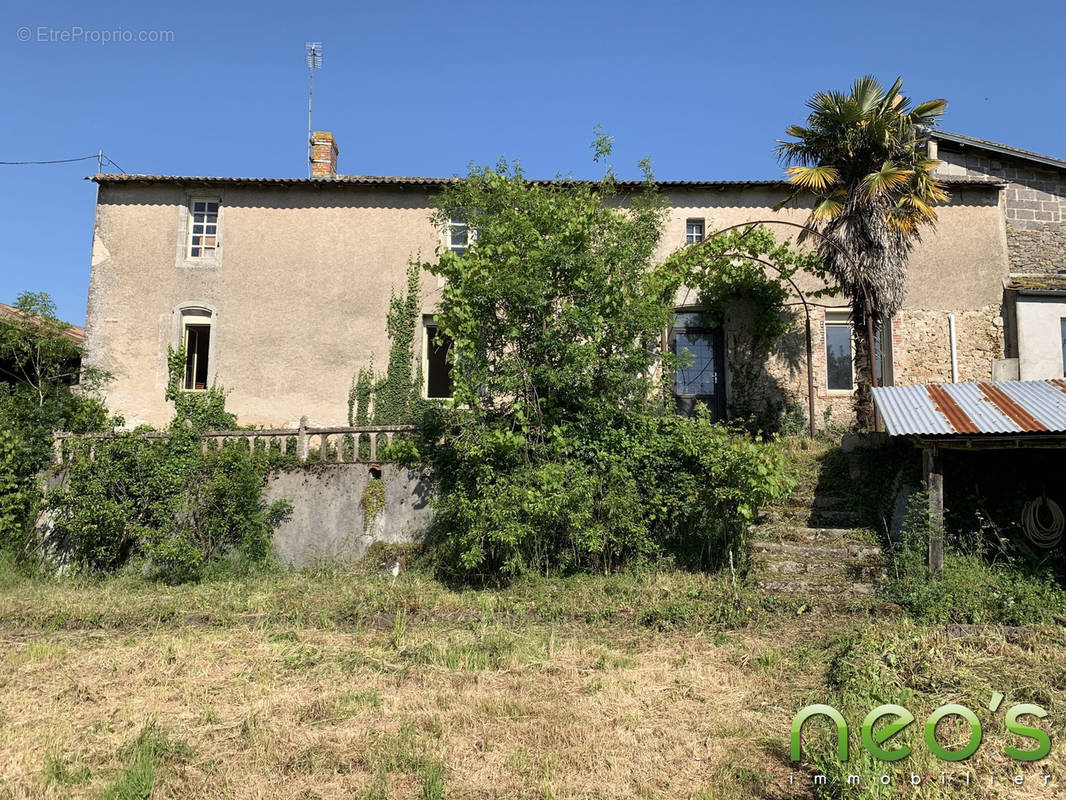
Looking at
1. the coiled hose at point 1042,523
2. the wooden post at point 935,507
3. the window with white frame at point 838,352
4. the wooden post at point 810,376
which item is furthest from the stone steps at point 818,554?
the window with white frame at point 838,352

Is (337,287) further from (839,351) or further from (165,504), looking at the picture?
(839,351)

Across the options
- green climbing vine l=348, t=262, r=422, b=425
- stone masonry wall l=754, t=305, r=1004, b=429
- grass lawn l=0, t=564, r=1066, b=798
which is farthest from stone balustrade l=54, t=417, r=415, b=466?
stone masonry wall l=754, t=305, r=1004, b=429

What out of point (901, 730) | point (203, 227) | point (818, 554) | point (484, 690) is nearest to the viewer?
point (901, 730)

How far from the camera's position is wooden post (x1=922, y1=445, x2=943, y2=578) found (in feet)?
28.7

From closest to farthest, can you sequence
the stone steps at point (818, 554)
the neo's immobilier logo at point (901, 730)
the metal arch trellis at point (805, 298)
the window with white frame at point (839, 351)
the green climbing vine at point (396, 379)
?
the neo's immobilier logo at point (901, 730), the stone steps at point (818, 554), the metal arch trellis at point (805, 298), the green climbing vine at point (396, 379), the window with white frame at point (839, 351)

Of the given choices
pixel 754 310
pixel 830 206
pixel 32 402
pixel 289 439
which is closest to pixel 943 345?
pixel 754 310

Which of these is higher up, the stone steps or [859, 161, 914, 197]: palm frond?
[859, 161, 914, 197]: palm frond

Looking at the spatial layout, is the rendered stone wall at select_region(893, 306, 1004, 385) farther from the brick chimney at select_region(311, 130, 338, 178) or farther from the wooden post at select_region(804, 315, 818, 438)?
the brick chimney at select_region(311, 130, 338, 178)

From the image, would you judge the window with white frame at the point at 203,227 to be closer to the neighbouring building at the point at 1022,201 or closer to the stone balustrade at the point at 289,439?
the stone balustrade at the point at 289,439

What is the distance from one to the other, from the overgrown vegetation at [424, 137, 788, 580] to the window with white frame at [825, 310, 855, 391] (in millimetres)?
6698

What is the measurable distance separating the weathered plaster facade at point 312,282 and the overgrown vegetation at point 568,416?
224 inches

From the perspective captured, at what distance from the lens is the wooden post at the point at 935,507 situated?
874 centimetres

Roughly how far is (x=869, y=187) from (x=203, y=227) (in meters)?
13.3

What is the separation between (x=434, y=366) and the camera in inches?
648
